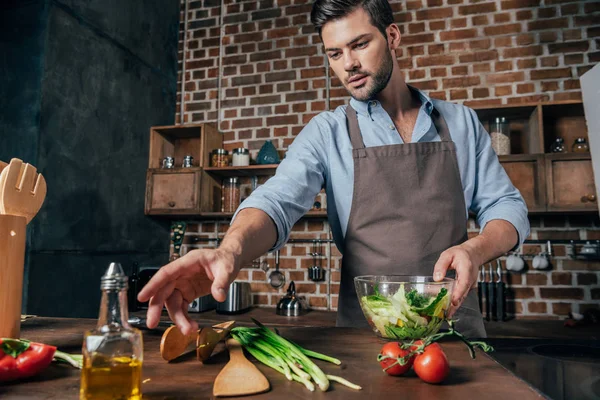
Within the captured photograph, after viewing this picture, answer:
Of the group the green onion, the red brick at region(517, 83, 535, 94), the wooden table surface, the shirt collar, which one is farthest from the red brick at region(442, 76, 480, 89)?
the green onion

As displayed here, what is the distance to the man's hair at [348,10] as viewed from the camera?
1.43 m

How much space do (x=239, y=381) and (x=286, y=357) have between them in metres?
0.13

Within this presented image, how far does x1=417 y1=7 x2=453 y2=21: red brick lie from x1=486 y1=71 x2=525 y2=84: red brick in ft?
1.63

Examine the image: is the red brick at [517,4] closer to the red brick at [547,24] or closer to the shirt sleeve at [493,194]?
the red brick at [547,24]

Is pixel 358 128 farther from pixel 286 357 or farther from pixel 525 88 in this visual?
pixel 525 88

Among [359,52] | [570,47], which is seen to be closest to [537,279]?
[570,47]

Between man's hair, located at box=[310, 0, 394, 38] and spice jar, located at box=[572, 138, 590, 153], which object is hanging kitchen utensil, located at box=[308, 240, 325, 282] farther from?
man's hair, located at box=[310, 0, 394, 38]

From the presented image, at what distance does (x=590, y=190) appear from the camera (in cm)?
238

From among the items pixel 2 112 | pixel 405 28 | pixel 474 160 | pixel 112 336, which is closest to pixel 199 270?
pixel 112 336

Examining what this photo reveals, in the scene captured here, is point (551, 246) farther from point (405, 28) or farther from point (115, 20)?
point (115, 20)

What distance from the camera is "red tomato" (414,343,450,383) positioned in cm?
69

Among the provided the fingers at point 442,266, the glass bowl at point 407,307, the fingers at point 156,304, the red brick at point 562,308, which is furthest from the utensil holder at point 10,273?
the red brick at point 562,308

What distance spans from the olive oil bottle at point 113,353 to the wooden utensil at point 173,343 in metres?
0.17

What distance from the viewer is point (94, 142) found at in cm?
254
